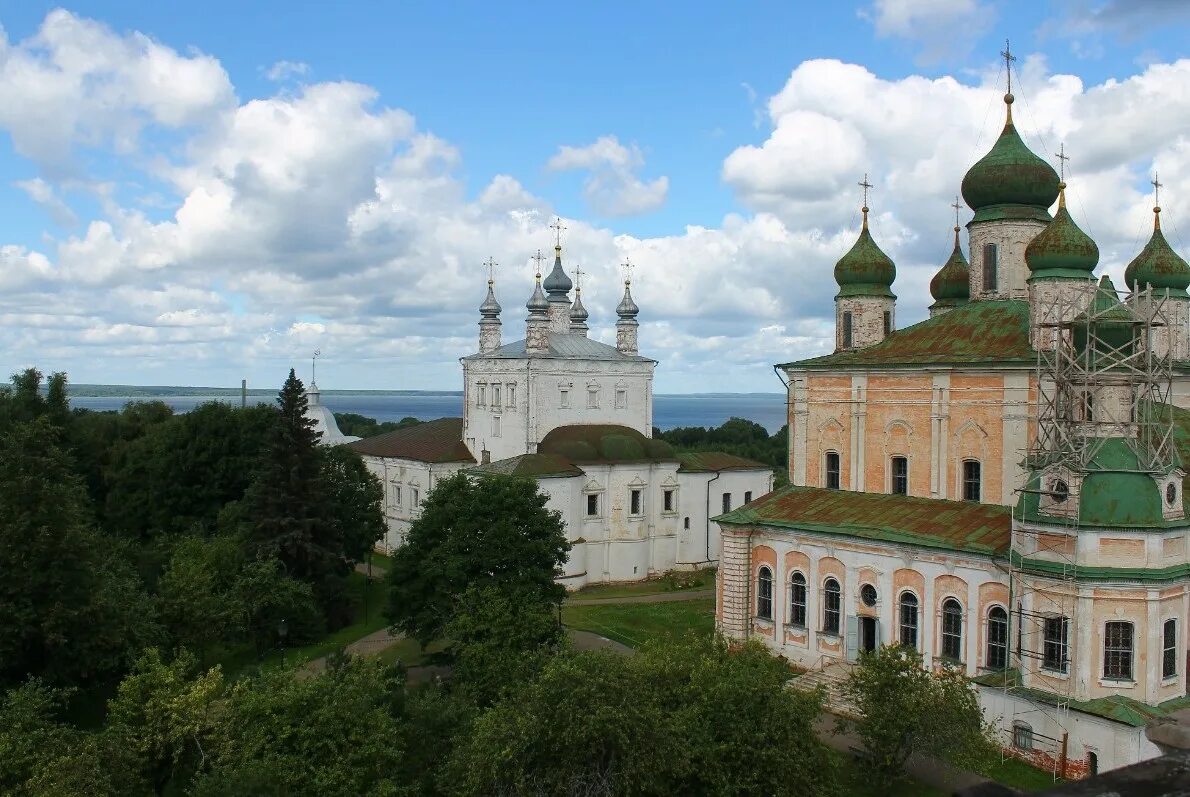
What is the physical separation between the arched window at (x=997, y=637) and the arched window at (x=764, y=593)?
6671 mm

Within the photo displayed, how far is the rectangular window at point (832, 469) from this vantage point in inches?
1206

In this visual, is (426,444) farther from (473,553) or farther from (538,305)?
(473,553)

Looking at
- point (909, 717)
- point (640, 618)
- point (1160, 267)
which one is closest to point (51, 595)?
point (640, 618)

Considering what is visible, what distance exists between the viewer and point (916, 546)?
2522 centimetres

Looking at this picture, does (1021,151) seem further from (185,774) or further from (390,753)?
(185,774)

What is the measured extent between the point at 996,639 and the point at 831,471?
8.03 meters

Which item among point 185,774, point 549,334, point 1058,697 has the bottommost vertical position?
point 185,774

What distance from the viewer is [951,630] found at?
24.7m

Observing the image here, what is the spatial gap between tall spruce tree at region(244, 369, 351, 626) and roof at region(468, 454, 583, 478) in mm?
6749

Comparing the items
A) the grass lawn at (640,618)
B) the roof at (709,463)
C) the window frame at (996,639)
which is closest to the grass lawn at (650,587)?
the grass lawn at (640,618)

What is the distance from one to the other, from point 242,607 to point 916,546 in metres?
17.2

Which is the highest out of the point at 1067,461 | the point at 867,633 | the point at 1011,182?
the point at 1011,182

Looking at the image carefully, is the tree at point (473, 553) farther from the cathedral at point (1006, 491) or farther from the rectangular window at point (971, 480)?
the rectangular window at point (971, 480)

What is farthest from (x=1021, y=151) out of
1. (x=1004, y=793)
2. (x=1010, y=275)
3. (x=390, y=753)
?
(x=1004, y=793)
